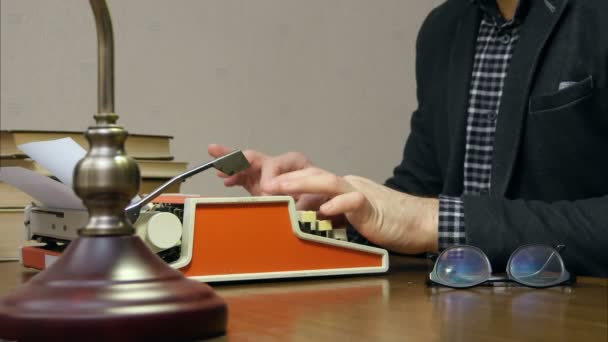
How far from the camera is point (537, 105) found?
53.2 inches

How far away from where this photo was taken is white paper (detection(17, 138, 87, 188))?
0.81 meters

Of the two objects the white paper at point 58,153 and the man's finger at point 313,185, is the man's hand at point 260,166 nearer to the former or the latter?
the man's finger at point 313,185

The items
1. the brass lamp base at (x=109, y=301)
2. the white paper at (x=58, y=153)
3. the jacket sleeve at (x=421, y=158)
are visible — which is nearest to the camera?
the brass lamp base at (x=109, y=301)

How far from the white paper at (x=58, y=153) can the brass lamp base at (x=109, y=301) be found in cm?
26

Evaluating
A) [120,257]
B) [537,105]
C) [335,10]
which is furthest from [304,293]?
[335,10]

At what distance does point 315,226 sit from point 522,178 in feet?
1.85

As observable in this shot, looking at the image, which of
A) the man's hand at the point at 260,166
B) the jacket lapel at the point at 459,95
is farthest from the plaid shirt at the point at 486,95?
the man's hand at the point at 260,166

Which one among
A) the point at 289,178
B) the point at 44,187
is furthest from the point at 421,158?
the point at 44,187

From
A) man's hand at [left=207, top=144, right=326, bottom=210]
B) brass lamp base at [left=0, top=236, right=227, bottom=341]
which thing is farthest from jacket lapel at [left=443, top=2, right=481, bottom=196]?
brass lamp base at [left=0, top=236, right=227, bottom=341]

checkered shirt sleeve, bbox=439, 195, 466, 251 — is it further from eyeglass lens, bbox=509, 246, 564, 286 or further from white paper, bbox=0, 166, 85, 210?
white paper, bbox=0, 166, 85, 210

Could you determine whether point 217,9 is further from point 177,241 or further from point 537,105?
point 177,241

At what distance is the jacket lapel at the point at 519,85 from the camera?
1359 mm

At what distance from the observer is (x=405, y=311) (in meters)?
0.70

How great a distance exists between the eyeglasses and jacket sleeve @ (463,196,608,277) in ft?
0.60
